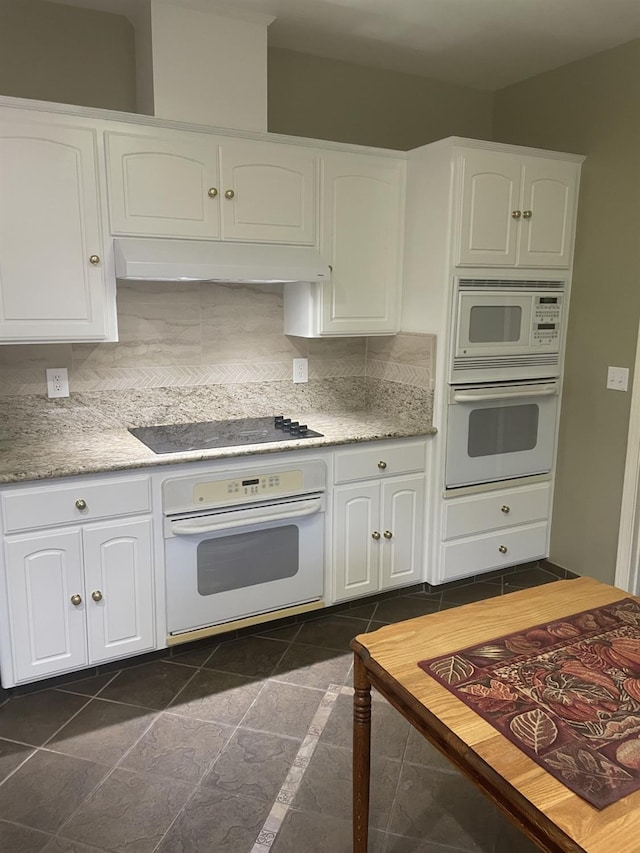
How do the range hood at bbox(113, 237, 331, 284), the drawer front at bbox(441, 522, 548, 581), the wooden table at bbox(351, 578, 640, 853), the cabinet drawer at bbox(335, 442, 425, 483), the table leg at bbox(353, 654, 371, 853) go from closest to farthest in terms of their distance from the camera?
1. the wooden table at bbox(351, 578, 640, 853)
2. the table leg at bbox(353, 654, 371, 853)
3. the range hood at bbox(113, 237, 331, 284)
4. the cabinet drawer at bbox(335, 442, 425, 483)
5. the drawer front at bbox(441, 522, 548, 581)

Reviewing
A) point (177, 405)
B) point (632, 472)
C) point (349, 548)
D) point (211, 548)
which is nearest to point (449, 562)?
point (349, 548)

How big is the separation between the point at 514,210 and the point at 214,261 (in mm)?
1436

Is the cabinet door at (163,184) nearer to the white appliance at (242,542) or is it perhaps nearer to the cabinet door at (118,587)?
the white appliance at (242,542)

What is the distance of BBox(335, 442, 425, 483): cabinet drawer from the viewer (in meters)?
2.87

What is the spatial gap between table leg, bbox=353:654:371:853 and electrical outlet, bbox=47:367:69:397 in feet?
6.06

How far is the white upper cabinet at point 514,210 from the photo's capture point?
9.53 feet

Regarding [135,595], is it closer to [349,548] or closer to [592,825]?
[349,548]

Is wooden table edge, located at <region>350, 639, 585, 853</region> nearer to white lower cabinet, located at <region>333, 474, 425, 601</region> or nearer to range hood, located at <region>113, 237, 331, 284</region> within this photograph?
white lower cabinet, located at <region>333, 474, 425, 601</region>

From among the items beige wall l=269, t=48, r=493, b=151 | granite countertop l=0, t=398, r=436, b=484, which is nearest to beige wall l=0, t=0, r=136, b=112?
beige wall l=269, t=48, r=493, b=151

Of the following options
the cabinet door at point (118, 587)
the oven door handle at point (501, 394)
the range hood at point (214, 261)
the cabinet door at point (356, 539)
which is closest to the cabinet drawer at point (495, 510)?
the cabinet door at point (356, 539)

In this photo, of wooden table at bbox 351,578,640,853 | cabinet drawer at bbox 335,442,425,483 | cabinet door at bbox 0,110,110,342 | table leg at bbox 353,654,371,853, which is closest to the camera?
wooden table at bbox 351,578,640,853

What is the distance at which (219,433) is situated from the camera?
2932mm

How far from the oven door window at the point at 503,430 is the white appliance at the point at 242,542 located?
85 cm

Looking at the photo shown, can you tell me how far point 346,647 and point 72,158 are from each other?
2.22m
